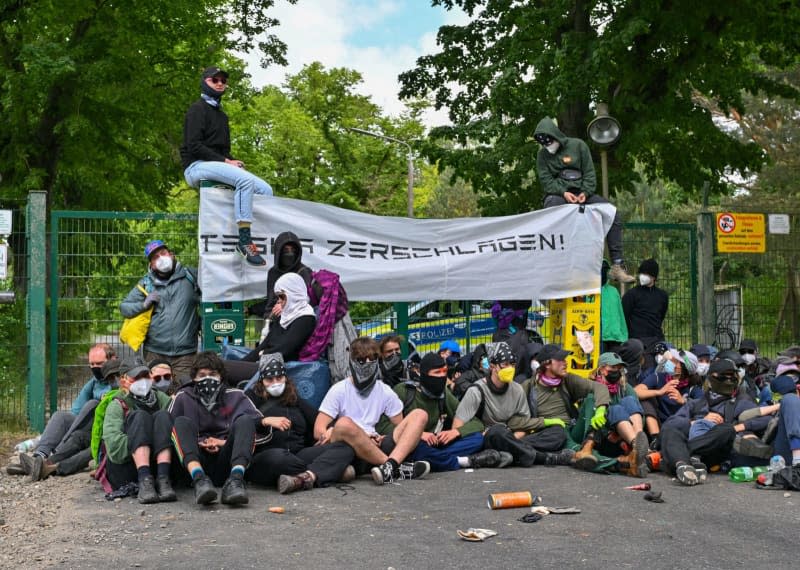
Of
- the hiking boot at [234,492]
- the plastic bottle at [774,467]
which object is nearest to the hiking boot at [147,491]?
the hiking boot at [234,492]

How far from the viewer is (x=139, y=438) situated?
7730 mm

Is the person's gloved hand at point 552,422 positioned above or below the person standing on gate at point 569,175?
below

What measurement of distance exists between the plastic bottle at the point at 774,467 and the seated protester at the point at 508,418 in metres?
1.71

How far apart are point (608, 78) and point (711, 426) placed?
779 centimetres

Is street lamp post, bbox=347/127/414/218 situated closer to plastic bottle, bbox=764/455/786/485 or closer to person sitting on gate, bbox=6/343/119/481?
person sitting on gate, bbox=6/343/119/481

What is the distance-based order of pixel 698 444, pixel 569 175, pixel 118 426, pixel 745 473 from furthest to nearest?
pixel 569 175 → pixel 698 444 → pixel 745 473 → pixel 118 426

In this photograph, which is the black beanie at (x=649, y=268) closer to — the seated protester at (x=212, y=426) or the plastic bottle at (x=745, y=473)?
the plastic bottle at (x=745, y=473)

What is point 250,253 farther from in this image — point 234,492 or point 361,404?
point 234,492

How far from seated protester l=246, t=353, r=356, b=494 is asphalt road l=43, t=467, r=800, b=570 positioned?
14 centimetres

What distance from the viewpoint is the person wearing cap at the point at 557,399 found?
9344 millimetres

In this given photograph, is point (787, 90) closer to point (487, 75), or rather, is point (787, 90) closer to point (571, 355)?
point (487, 75)

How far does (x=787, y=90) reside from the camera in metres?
18.2

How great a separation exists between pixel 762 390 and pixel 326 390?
426 centimetres

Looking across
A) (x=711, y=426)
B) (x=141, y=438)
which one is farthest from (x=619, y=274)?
(x=141, y=438)
